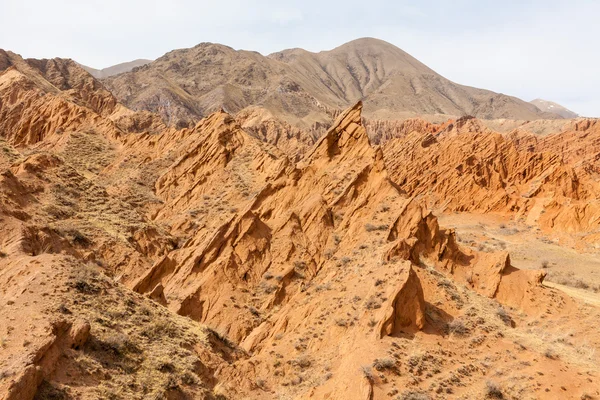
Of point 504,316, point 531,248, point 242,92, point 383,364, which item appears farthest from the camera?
point 242,92

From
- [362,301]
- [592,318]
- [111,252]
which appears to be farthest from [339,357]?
Answer: [111,252]

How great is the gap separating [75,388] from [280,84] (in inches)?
5071

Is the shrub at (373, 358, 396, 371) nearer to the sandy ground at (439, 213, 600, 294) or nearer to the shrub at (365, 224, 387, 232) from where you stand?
the shrub at (365, 224, 387, 232)

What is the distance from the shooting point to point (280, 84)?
135250 mm

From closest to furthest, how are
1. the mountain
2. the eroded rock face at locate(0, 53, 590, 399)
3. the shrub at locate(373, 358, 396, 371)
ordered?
1. the eroded rock face at locate(0, 53, 590, 399)
2. the shrub at locate(373, 358, 396, 371)
3. the mountain

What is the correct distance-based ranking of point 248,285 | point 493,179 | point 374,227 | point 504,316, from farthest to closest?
point 493,179, point 374,227, point 248,285, point 504,316

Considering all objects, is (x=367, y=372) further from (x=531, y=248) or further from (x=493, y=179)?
(x=493, y=179)

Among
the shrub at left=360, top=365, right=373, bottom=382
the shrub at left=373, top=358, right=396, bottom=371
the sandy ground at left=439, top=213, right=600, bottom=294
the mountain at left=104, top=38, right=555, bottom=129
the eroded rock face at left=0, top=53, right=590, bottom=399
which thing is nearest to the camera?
the eroded rock face at left=0, top=53, right=590, bottom=399

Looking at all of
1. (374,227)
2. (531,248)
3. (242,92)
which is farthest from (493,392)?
(242,92)

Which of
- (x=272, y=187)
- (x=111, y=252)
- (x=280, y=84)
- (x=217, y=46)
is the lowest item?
(x=111, y=252)

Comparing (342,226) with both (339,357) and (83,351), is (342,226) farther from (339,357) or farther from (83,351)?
(83,351)

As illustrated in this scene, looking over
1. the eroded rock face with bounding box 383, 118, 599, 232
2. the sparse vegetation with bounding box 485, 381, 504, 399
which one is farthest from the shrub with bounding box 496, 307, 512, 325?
the eroded rock face with bounding box 383, 118, 599, 232

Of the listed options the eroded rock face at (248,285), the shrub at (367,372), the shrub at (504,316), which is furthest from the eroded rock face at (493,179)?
the shrub at (367,372)

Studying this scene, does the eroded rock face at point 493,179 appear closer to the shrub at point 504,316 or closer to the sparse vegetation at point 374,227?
the sparse vegetation at point 374,227
